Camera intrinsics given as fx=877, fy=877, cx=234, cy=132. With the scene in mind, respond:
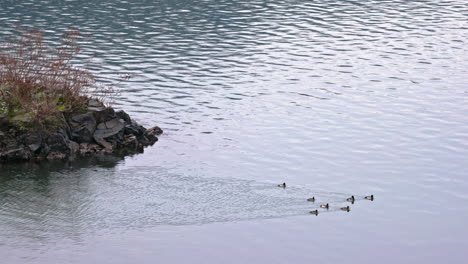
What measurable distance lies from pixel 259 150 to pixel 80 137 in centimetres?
1602

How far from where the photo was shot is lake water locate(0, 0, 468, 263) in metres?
60.6

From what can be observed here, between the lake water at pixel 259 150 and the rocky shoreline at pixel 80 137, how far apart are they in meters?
1.51

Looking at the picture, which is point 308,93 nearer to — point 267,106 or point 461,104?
point 267,106

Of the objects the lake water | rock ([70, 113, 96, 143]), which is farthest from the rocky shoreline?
the lake water

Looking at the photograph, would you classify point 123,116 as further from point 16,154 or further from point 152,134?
point 16,154

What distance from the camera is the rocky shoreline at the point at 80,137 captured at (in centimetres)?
7256

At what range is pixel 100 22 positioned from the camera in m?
→ 128

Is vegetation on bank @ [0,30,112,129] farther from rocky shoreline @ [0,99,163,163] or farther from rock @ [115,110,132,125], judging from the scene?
rock @ [115,110,132,125]

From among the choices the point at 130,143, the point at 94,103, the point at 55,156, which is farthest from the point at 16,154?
the point at 130,143

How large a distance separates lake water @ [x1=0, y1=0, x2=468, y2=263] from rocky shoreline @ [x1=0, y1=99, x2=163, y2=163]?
1512 mm

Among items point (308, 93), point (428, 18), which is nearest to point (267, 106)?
point (308, 93)

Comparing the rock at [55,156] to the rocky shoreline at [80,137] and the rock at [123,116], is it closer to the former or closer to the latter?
the rocky shoreline at [80,137]

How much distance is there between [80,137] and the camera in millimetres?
75438

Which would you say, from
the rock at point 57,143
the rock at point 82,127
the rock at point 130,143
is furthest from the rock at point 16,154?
the rock at point 130,143
